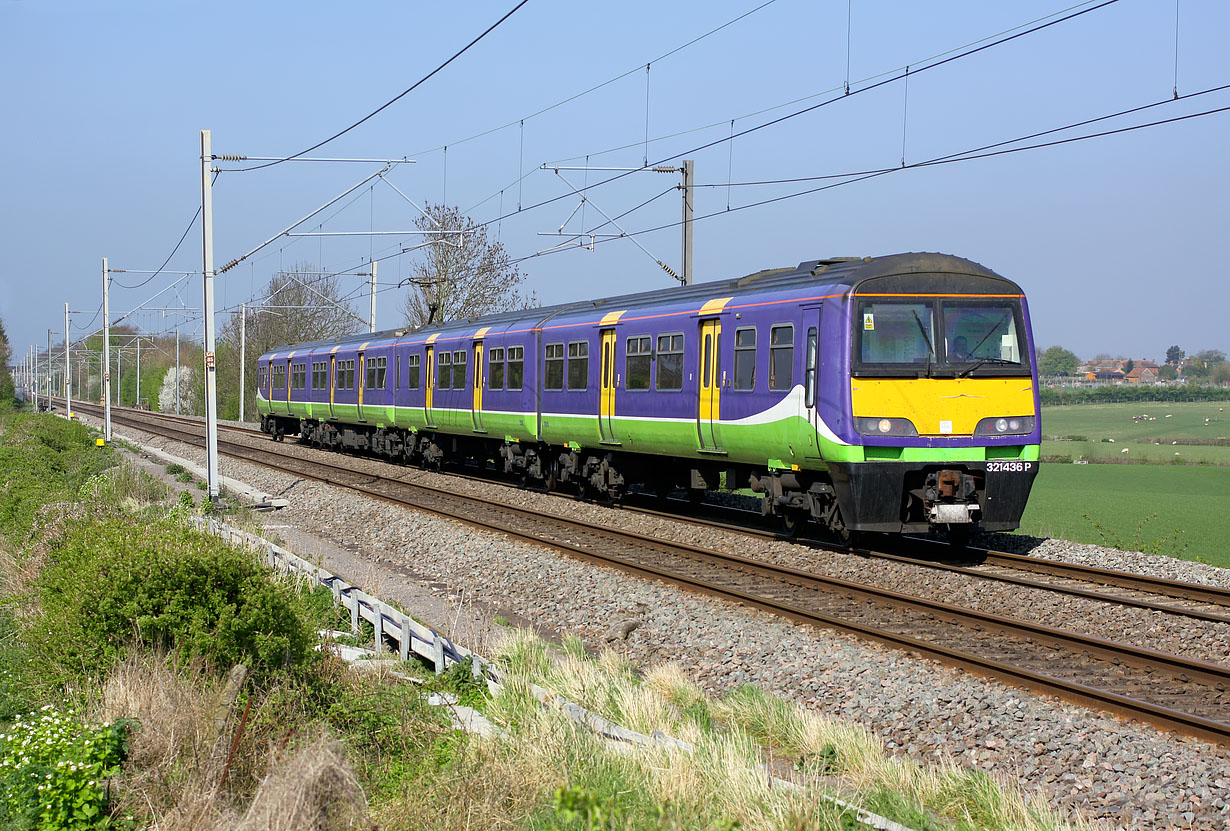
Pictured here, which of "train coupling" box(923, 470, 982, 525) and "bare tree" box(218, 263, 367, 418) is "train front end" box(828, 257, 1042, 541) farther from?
"bare tree" box(218, 263, 367, 418)

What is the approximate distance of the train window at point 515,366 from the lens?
2127cm

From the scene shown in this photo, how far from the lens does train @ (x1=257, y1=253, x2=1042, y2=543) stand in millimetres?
12375

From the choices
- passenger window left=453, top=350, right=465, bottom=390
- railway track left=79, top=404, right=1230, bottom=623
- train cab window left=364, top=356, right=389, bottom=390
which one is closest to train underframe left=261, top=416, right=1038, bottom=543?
railway track left=79, top=404, right=1230, bottom=623

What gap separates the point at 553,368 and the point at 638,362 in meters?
3.32

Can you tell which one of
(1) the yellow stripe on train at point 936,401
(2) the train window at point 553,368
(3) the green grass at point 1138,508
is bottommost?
(3) the green grass at point 1138,508

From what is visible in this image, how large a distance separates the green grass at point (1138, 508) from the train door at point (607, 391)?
692 cm

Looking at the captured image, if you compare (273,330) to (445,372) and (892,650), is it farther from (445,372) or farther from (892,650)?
(892,650)

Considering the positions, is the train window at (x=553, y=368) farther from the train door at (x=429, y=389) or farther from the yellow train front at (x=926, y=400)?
the yellow train front at (x=926, y=400)

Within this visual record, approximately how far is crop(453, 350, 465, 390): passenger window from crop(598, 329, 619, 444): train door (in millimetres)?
6676

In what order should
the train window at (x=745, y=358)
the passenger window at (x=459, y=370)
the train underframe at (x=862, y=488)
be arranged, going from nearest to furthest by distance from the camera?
the train underframe at (x=862, y=488), the train window at (x=745, y=358), the passenger window at (x=459, y=370)

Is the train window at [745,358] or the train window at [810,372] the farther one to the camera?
the train window at [745,358]

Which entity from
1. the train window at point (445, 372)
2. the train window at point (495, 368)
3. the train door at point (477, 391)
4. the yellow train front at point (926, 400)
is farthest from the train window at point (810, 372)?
the train window at point (445, 372)

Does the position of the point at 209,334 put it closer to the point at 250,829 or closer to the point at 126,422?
the point at 250,829

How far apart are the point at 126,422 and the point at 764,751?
56575mm
